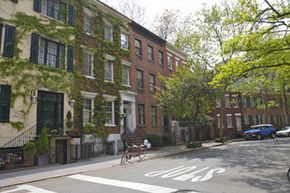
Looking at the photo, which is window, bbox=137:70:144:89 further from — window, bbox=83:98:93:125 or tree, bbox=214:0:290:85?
tree, bbox=214:0:290:85

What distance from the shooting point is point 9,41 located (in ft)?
43.8

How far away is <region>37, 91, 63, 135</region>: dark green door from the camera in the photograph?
47.3 ft

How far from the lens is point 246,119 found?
40.8m

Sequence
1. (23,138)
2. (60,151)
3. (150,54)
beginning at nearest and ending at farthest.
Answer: (23,138) → (60,151) → (150,54)

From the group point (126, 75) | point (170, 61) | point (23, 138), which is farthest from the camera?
point (170, 61)

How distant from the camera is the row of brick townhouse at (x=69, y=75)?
1334 centimetres

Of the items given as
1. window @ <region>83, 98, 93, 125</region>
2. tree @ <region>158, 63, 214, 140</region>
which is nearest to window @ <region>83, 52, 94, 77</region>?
window @ <region>83, 98, 93, 125</region>

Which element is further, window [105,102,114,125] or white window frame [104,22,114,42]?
white window frame [104,22,114,42]

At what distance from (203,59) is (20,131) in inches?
841

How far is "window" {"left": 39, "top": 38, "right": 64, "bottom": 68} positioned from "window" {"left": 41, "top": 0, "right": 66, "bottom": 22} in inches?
74.9

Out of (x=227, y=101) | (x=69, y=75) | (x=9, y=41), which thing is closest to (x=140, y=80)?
(x=69, y=75)

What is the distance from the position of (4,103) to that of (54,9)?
7233 mm

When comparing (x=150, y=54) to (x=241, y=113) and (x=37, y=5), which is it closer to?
(x=37, y=5)

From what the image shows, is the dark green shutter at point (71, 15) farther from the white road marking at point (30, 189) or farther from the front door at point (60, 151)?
the white road marking at point (30, 189)
